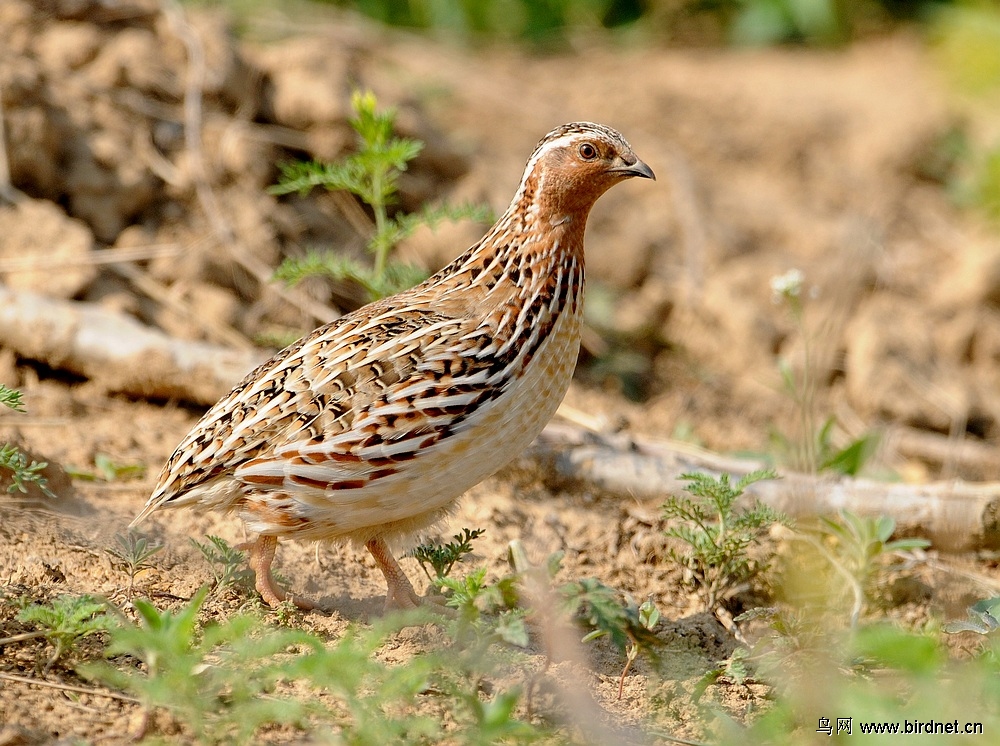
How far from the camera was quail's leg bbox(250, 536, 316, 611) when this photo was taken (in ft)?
16.1

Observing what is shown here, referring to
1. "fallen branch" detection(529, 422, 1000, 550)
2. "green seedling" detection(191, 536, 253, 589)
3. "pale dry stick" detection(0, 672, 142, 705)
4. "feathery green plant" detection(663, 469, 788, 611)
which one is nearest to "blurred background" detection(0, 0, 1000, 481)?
"fallen branch" detection(529, 422, 1000, 550)

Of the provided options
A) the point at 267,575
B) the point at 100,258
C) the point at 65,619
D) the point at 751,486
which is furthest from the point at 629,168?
the point at 100,258

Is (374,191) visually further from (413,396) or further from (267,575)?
(267,575)

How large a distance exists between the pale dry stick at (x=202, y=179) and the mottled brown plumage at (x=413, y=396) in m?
2.39

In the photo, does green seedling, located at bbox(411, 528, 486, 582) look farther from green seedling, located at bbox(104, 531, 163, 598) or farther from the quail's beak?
the quail's beak

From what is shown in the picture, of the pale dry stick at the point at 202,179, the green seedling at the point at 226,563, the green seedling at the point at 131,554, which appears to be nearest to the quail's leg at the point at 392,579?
the green seedling at the point at 226,563

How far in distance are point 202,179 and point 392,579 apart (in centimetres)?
376

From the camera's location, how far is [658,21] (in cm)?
1346

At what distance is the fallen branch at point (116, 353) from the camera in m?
6.61

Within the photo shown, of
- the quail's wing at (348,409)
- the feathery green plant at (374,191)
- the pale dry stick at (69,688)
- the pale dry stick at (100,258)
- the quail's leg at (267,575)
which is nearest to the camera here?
the pale dry stick at (69,688)

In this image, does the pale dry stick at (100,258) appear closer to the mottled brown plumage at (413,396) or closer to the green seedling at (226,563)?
the mottled brown plumage at (413,396)

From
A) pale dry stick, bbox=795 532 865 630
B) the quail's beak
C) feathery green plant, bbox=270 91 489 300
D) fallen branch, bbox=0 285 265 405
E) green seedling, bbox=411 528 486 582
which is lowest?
pale dry stick, bbox=795 532 865 630

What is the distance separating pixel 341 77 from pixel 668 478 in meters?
3.88

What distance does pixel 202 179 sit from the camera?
7.77 meters
